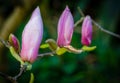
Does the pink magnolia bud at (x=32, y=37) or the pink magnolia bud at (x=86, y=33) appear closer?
the pink magnolia bud at (x=32, y=37)

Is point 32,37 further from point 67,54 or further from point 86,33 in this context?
point 67,54

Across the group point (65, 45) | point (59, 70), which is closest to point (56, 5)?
point (59, 70)

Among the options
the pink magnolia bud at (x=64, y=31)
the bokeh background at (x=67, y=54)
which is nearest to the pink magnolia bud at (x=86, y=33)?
the pink magnolia bud at (x=64, y=31)

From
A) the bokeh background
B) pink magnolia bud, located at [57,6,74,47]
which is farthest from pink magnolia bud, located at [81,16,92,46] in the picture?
the bokeh background

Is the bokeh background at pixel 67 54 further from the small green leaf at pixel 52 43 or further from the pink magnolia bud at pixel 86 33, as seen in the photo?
the small green leaf at pixel 52 43

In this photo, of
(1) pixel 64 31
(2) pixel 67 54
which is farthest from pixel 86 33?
(2) pixel 67 54

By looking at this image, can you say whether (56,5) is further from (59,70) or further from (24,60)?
(24,60)

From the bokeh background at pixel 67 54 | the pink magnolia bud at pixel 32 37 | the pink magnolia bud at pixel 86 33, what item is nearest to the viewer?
the pink magnolia bud at pixel 32 37
